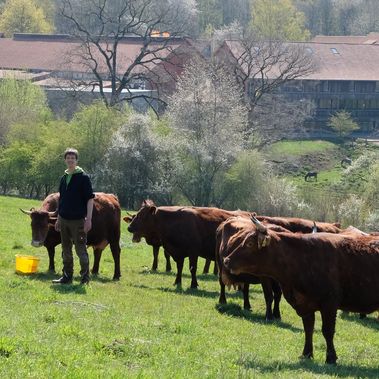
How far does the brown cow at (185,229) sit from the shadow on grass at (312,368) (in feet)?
26.4

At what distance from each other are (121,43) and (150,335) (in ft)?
304

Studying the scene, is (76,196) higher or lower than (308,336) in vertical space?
higher

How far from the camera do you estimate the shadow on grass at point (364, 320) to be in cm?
1712

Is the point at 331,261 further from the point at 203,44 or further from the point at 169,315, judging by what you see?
the point at 203,44

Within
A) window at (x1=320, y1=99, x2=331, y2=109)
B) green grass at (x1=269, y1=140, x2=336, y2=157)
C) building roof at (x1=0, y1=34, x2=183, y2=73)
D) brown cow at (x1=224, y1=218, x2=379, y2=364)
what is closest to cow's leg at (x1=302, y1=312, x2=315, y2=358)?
brown cow at (x1=224, y1=218, x2=379, y2=364)

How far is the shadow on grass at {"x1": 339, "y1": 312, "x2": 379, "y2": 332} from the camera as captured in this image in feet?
56.2

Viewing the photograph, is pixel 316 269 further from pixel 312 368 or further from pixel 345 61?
pixel 345 61

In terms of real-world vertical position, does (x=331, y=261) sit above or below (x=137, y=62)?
below

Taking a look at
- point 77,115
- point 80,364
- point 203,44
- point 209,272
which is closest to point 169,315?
point 80,364

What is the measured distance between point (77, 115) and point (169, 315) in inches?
1871

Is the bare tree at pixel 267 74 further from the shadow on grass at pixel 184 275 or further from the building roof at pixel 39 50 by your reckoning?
the shadow on grass at pixel 184 275

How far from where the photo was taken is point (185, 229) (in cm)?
2056

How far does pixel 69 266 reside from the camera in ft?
56.6

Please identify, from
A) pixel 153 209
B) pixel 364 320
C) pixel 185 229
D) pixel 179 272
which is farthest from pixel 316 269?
pixel 153 209
